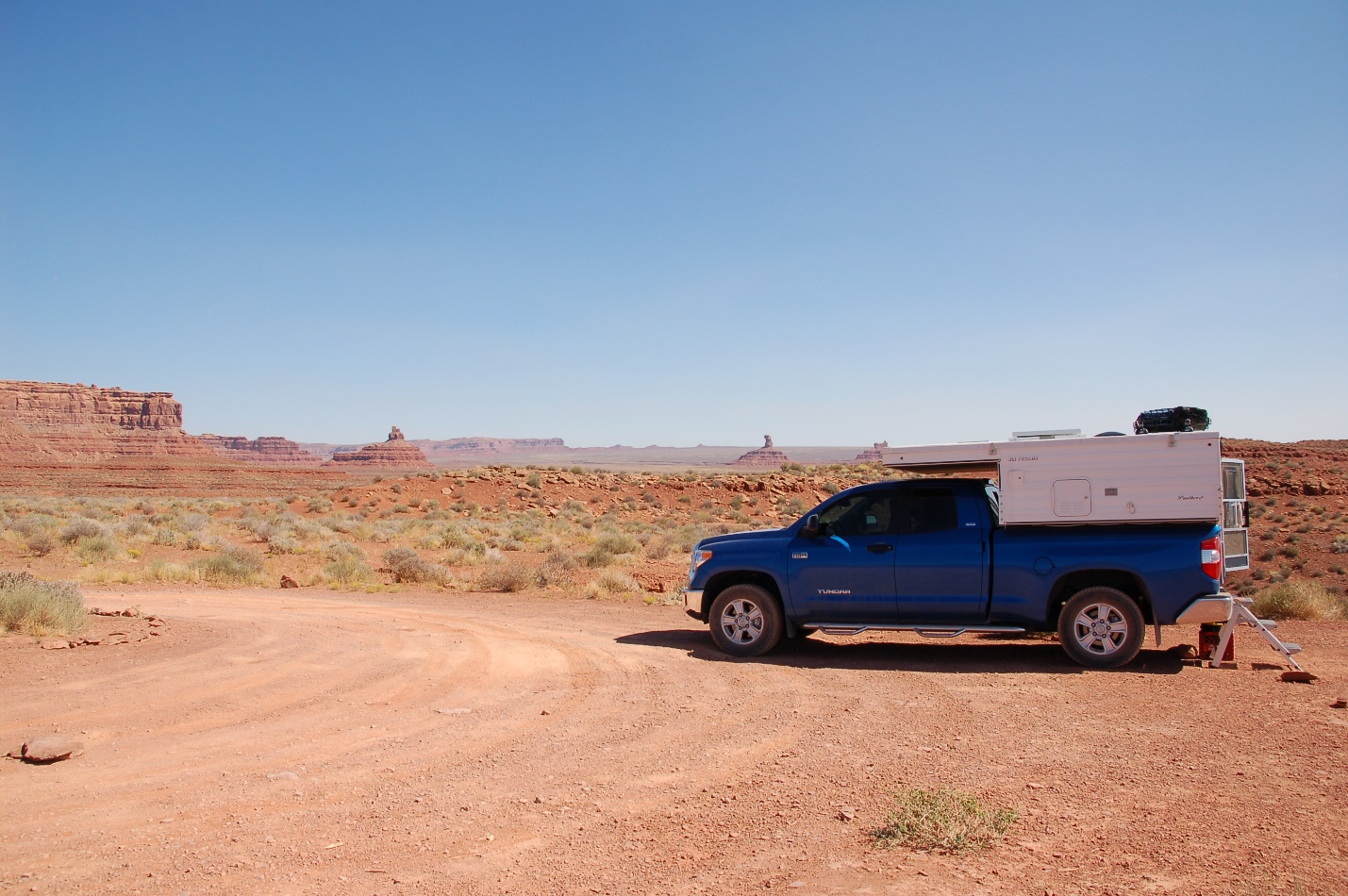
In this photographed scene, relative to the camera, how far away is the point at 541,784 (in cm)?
609

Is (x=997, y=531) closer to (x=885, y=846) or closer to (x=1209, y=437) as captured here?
(x=1209, y=437)

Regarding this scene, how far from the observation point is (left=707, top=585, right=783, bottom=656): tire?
10.5 meters

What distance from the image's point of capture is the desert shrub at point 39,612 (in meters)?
11.3

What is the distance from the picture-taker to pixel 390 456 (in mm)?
165750

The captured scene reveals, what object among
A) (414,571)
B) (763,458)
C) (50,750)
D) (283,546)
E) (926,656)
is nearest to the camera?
(50,750)

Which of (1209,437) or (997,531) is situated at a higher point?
(1209,437)

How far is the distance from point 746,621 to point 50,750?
21.8ft

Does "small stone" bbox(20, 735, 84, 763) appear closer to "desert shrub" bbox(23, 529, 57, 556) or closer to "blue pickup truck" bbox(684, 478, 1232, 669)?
"blue pickup truck" bbox(684, 478, 1232, 669)

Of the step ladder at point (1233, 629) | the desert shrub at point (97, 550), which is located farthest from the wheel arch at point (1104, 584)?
the desert shrub at point (97, 550)

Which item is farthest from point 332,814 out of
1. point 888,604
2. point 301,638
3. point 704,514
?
point 704,514

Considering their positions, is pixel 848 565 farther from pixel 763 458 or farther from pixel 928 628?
pixel 763 458

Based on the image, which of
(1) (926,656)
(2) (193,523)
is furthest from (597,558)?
(2) (193,523)

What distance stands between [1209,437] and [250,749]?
9.07 m

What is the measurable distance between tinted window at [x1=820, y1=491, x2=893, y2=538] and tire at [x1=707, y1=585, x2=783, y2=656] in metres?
1.09
